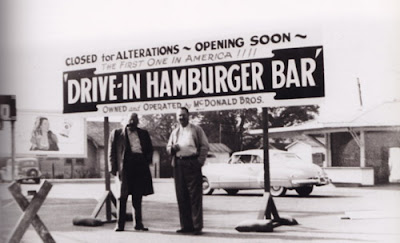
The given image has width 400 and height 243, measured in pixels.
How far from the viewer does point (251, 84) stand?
5555mm

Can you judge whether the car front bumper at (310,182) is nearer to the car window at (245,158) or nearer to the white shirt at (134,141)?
the car window at (245,158)

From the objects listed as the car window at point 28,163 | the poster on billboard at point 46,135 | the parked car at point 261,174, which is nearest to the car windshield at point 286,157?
the parked car at point 261,174

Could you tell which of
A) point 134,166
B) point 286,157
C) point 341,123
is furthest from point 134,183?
point 341,123

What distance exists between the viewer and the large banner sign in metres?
5.44

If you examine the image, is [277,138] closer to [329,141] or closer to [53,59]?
[329,141]

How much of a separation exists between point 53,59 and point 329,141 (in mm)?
3080

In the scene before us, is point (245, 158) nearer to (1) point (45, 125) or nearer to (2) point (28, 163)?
(1) point (45, 125)

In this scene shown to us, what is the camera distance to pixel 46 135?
5.95m

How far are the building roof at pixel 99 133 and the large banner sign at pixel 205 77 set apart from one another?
0.37 metres

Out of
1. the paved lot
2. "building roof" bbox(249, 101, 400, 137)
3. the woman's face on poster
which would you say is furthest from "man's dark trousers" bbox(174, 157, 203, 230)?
the woman's face on poster

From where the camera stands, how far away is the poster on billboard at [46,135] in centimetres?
574

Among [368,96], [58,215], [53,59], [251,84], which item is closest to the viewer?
[368,96]

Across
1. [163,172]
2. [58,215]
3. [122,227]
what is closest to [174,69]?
[163,172]

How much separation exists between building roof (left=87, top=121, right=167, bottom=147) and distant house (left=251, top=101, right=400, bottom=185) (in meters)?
1.03
